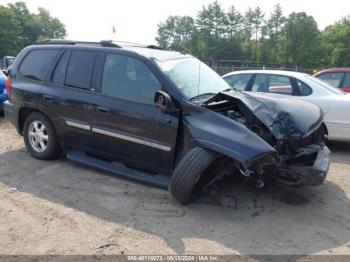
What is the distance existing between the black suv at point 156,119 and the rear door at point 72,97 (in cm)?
2

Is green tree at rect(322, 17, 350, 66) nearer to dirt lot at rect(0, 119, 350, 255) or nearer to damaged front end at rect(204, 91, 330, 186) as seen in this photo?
damaged front end at rect(204, 91, 330, 186)

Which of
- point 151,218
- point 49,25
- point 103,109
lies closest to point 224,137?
point 151,218

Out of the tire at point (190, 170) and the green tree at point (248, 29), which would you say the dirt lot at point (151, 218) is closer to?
the tire at point (190, 170)

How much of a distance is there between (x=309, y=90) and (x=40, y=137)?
468 centimetres

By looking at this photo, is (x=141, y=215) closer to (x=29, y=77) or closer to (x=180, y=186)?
(x=180, y=186)

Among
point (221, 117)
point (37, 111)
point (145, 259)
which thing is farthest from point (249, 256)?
point (37, 111)

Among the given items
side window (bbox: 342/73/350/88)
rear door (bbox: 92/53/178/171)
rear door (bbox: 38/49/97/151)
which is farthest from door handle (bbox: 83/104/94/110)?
side window (bbox: 342/73/350/88)

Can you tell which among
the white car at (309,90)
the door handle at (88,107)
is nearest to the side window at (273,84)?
the white car at (309,90)

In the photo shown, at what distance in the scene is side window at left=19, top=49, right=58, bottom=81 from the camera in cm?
602

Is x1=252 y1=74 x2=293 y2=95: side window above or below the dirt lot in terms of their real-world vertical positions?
above

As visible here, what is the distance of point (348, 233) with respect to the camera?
13.4 feet

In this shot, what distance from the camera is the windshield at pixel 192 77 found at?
4945 mm

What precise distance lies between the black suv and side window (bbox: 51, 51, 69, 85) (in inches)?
0.6

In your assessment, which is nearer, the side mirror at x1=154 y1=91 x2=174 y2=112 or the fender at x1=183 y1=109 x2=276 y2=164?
the fender at x1=183 y1=109 x2=276 y2=164
